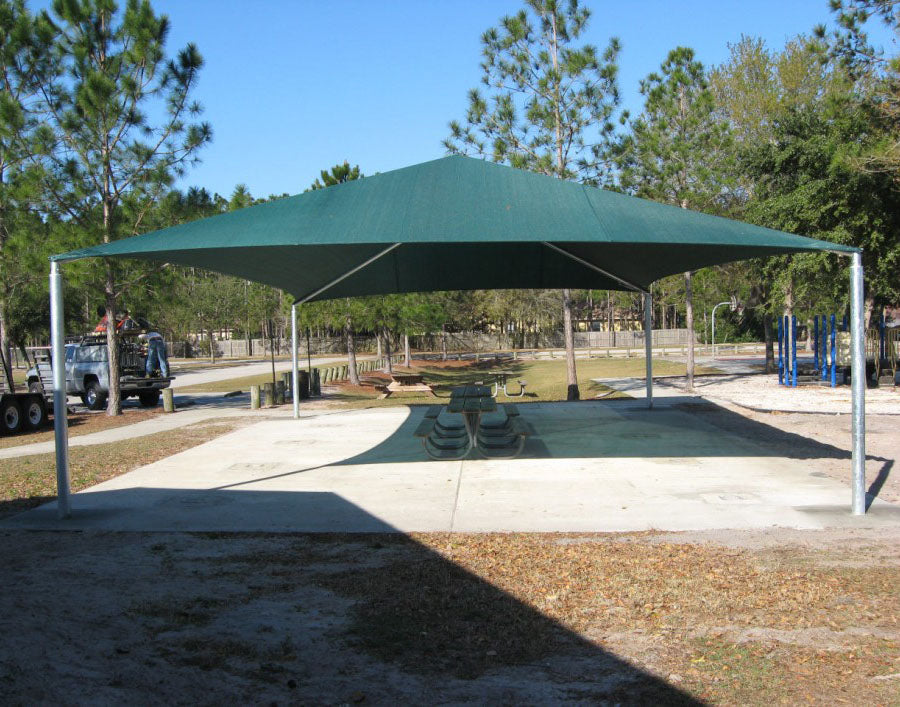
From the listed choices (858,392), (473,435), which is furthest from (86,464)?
(858,392)

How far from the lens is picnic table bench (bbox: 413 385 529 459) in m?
10.4

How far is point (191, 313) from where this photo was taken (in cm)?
6169

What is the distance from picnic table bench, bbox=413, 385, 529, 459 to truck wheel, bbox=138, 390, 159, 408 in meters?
12.9

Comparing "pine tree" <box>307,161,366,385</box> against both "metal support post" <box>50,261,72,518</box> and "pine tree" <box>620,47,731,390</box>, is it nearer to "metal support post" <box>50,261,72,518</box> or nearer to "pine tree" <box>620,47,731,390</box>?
"pine tree" <box>620,47,731,390</box>

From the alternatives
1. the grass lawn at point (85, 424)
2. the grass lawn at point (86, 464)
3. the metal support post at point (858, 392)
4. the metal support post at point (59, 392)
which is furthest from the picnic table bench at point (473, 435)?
the grass lawn at point (85, 424)

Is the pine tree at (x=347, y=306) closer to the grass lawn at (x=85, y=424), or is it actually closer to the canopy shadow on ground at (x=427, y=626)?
the grass lawn at (x=85, y=424)

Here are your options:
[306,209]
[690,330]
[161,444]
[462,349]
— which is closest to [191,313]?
[462,349]

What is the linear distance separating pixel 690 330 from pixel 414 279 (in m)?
11.8

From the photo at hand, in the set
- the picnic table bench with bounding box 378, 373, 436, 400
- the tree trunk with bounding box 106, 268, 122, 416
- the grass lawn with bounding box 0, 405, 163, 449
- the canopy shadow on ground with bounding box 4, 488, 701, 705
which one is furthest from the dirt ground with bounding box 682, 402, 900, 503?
the tree trunk with bounding box 106, 268, 122, 416

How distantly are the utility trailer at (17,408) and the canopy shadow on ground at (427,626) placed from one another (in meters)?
9.70

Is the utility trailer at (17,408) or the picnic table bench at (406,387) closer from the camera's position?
the utility trailer at (17,408)

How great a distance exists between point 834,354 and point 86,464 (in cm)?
1948

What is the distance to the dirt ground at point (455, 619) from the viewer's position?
3.72 metres

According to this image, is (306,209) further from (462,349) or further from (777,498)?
(462,349)
